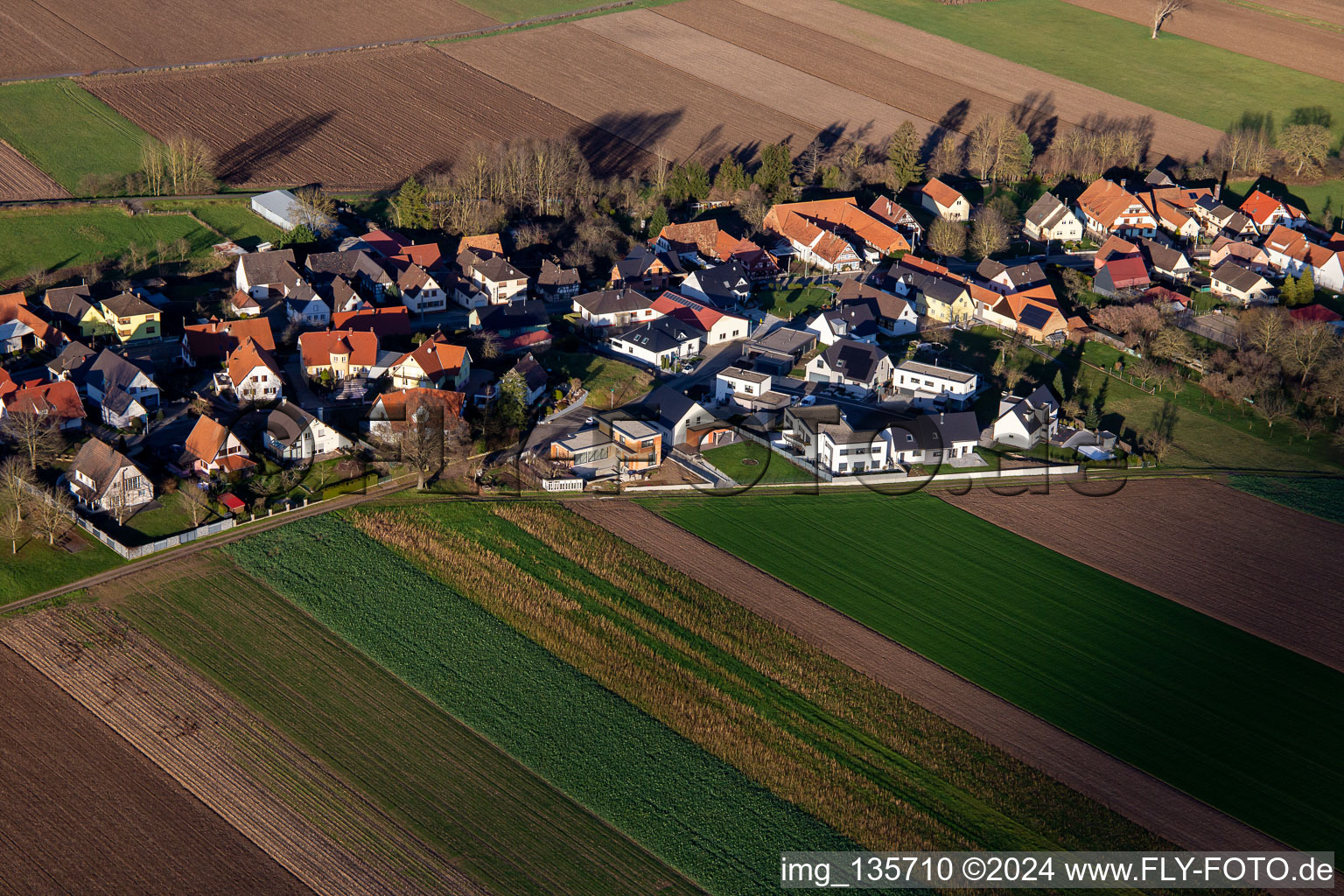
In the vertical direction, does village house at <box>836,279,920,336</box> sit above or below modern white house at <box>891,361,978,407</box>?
above

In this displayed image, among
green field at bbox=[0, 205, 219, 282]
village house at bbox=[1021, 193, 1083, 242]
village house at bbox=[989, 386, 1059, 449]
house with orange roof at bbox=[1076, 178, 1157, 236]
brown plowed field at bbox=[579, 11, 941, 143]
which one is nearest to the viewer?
village house at bbox=[989, 386, 1059, 449]

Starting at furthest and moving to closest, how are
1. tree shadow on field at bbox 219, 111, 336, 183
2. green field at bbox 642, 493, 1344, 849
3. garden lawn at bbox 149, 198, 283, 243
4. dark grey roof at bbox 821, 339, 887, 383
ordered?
tree shadow on field at bbox 219, 111, 336, 183 → garden lawn at bbox 149, 198, 283, 243 → dark grey roof at bbox 821, 339, 887, 383 → green field at bbox 642, 493, 1344, 849

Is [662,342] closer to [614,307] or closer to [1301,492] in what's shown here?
[614,307]

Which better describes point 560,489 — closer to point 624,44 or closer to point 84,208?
point 84,208

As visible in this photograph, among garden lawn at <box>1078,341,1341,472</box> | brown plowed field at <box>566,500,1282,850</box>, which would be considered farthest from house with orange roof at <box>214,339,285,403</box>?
garden lawn at <box>1078,341,1341,472</box>

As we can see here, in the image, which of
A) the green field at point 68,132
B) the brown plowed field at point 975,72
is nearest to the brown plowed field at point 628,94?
the brown plowed field at point 975,72

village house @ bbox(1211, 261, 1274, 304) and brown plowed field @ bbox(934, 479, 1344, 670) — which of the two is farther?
village house @ bbox(1211, 261, 1274, 304)

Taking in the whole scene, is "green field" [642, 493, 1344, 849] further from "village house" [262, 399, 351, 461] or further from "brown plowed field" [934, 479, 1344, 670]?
"village house" [262, 399, 351, 461]

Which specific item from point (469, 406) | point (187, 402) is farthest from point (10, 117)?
point (469, 406)

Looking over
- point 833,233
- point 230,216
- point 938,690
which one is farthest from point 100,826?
point 833,233
